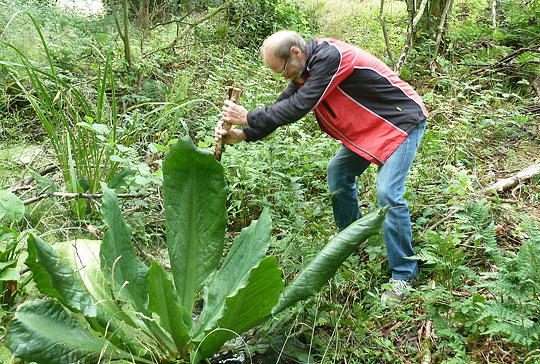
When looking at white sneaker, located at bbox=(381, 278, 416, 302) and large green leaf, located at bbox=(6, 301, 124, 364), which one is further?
white sneaker, located at bbox=(381, 278, 416, 302)

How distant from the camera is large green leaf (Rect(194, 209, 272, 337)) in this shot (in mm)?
1752

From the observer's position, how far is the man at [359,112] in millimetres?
2293

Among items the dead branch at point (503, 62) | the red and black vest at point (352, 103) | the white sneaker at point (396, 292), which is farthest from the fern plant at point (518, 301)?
the dead branch at point (503, 62)

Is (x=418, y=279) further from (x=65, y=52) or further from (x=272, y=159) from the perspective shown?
(x=65, y=52)

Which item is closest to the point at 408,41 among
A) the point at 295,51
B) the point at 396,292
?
the point at 295,51

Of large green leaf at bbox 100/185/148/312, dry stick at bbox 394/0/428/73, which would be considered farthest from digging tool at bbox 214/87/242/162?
dry stick at bbox 394/0/428/73

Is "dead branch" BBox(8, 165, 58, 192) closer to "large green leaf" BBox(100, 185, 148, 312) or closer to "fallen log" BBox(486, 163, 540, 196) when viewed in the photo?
"large green leaf" BBox(100, 185, 148, 312)

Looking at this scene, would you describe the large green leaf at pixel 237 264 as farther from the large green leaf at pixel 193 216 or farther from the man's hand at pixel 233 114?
the man's hand at pixel 233 114

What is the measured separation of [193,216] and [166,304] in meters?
0.43

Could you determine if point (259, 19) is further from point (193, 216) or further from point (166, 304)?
point (166, 304)

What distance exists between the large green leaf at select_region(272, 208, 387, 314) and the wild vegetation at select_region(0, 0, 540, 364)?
236 mm

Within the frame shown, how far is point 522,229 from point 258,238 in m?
1.80

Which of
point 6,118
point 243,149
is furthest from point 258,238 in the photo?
point 6,118

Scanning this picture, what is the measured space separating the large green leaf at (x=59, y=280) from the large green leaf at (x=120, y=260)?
11cm
